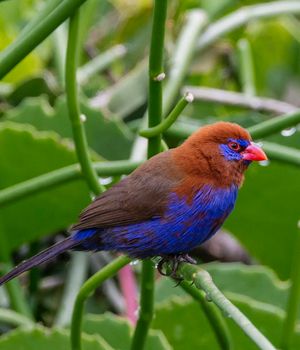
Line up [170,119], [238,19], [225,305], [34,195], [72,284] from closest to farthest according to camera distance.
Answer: [225,305]
[170,119]
[34,195]
[72,284]
[238,19]

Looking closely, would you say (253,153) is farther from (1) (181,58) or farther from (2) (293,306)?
(1) (181,58)

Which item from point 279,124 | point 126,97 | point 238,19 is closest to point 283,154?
point 279,124

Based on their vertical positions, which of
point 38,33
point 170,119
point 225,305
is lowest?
point 225,305

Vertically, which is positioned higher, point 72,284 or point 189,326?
point 72,284

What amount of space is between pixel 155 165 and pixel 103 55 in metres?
1.04

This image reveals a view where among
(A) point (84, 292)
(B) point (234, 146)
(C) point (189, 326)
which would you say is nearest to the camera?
(A) point (84, 292)

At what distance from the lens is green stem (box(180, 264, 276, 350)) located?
1270 millimetres

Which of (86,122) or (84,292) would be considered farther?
(86,122)

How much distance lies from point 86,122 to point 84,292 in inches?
25.8

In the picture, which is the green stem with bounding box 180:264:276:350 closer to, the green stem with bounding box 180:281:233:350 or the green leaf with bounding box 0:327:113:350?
the green stem with bounding box 180:281:233:350

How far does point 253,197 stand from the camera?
85.7 inches

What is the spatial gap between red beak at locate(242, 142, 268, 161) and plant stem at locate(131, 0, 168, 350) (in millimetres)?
283

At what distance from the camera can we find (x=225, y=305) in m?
1.32

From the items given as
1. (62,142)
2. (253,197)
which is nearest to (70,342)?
(62,142)
